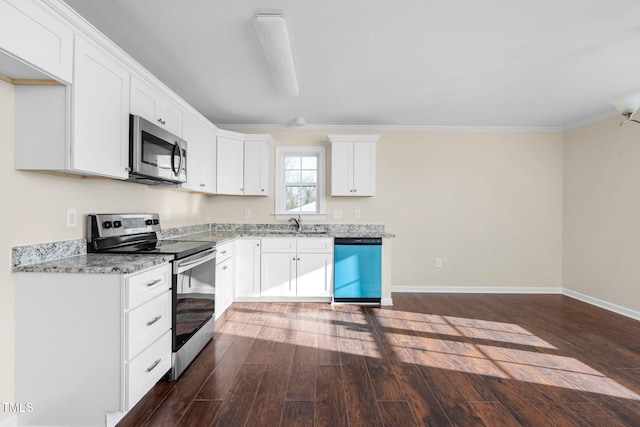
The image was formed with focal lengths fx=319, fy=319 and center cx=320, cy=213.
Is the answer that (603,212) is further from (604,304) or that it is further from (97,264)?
(97,264)

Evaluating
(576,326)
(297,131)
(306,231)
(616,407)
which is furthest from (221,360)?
(576,326)

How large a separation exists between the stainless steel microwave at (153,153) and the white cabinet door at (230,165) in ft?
3.72

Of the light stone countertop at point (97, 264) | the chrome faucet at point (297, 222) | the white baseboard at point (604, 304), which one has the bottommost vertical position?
the white baseboard at point (604, 304)

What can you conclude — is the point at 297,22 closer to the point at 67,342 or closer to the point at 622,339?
the point at 67,342

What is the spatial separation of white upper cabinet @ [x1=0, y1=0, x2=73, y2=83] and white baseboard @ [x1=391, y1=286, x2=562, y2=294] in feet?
14.1

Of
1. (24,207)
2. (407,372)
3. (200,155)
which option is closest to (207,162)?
(200,155)

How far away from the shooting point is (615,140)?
390 centimetres

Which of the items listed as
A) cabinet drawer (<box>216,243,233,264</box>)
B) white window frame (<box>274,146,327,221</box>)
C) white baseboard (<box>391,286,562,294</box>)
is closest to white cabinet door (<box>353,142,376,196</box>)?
white window frame (<box>274,146,327,221</box>)

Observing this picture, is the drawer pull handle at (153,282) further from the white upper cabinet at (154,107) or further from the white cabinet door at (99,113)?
the white upper cabinet at (154,107)

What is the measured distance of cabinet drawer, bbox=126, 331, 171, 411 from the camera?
172 cm

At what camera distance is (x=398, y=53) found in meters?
2.57

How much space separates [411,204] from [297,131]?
1.99 metres

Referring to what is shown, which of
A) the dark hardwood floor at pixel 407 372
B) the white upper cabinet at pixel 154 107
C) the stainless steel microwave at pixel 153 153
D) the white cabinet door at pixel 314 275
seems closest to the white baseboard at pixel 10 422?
the dark hardwood floor at pixel 407 372

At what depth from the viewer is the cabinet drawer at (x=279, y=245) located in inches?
159
